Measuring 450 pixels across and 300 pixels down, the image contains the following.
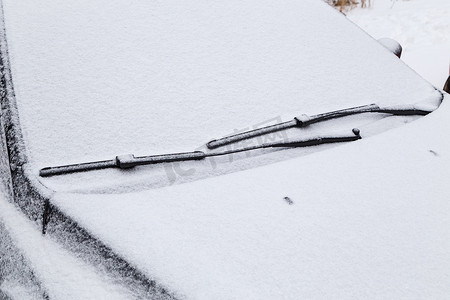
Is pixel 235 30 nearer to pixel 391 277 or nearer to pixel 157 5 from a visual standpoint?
pixel 157 5

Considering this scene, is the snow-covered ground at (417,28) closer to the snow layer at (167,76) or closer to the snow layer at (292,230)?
the snow layer at (167,76)

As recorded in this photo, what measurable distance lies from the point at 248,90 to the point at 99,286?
2.97 ft

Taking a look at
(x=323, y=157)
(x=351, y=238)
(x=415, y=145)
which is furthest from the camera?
(x=415, y=145)

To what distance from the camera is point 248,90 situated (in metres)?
1.67

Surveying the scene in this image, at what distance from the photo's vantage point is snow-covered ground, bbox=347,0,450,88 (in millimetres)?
4609

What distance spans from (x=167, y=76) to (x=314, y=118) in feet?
1.83

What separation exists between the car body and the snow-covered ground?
9.18ft

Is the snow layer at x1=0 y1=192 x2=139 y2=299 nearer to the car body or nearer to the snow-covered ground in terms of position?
the car body

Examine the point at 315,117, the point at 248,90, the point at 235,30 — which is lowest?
the point at 315,117

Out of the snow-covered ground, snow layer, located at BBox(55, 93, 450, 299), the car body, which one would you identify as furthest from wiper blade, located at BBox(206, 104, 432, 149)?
the snow-covered ground

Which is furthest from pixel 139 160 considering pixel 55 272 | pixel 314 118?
pixel 314 118

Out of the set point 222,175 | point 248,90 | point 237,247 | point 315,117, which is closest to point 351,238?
point 237,247

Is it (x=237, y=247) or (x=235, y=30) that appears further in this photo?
(x=235, y=30)

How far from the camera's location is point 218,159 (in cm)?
145
